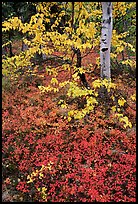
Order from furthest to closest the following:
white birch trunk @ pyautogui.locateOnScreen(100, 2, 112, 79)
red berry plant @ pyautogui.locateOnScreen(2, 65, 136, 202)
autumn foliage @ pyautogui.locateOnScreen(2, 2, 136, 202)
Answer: red berry plant @ pyautogui.locateOnScreen(2, 65, 136, 202) < white birch trunk @ pyautogui.locateOnScreen(100, 2, 112, 79) < autumn foliage @ pyautogui.locateOnScreen(2, 2, 136, 202)

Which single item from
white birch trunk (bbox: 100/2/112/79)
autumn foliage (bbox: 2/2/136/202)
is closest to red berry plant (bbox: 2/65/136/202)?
autumn foliage (bbox: 2/2/136/202)

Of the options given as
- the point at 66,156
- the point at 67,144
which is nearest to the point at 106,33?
the point at 67,144

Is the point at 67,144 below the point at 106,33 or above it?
below

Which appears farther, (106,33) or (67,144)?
(67,144)

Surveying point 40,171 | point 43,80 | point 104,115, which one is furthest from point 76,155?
point 43,80

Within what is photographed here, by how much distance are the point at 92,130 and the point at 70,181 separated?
9.49 ft

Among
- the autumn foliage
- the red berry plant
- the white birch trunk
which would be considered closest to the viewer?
the autumn foliage

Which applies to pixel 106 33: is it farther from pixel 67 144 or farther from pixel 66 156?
pixel 66 156

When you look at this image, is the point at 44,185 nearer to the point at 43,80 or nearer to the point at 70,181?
the point at 70,181

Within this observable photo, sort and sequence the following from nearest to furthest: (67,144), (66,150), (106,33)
A: (106,33)
(66,150)
(67,144)

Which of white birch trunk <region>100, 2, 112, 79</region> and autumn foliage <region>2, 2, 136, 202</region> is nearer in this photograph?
autumn foliage <region>2, 2, 136, 202</region>

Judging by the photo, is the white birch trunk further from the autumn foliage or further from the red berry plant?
the red berry plant

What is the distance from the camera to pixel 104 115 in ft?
35.3

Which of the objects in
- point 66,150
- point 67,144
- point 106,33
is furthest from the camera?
point 67,144
